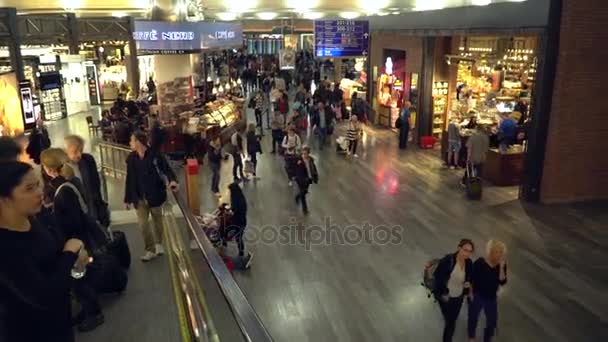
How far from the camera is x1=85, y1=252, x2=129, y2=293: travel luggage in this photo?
16.2 ft

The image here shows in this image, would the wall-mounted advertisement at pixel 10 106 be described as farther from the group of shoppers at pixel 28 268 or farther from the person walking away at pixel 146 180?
the group of shoppers at pixel 28 268

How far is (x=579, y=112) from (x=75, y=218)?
32.2 ft

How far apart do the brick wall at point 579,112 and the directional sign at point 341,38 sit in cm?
827

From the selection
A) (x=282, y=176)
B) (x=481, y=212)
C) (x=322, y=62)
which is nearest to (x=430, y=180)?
(x=481, y=212)

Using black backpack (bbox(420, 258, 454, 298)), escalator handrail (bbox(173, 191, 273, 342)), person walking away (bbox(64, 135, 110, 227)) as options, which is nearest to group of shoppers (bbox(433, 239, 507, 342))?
black backpack (bbox(420, 258, 454, 298))

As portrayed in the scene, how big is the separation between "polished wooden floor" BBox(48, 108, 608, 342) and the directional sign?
19.4 feet

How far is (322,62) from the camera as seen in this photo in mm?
38719

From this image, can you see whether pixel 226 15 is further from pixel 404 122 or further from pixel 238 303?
pixel 238 303

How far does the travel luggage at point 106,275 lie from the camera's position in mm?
4939

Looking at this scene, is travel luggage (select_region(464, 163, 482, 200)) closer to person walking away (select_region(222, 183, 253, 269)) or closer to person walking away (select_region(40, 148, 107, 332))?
person walking away (select_region(222, 183, 253, 269))

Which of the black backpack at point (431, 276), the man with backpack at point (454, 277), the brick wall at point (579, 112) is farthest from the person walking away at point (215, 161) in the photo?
the brick wall at point (579, 112)

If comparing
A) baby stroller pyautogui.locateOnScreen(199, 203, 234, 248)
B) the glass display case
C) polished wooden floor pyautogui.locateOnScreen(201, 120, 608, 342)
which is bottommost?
polished wooden floor pyautogui.locateOnScreen(201, 120, 608, 342)

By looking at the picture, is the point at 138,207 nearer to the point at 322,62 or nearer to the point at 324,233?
the point at 324,233

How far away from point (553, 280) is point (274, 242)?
168 inches
